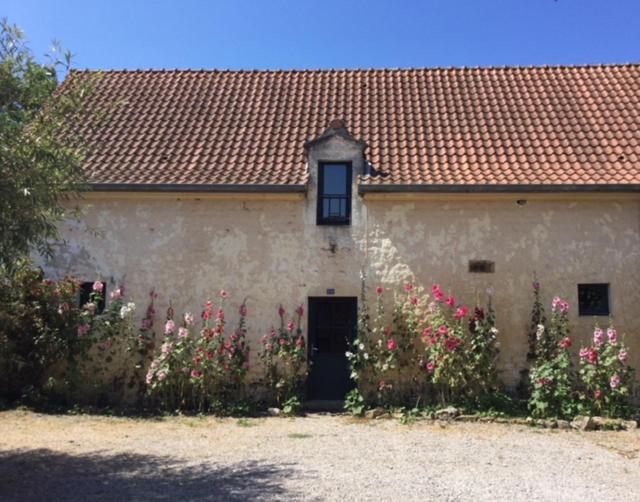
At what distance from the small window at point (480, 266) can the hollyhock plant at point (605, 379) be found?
6.45 feet

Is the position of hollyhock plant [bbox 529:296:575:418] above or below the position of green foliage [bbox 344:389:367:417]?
above

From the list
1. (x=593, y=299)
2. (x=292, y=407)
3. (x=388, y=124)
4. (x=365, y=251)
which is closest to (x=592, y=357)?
(x=593, y=299)

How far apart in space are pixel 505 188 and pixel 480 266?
1.39 m

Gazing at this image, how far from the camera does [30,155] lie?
17.8ft

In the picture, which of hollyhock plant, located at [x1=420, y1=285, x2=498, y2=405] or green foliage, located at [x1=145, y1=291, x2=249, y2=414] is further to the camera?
green foliage, located at [x1=145, y1=291, x2=249, y2=414]

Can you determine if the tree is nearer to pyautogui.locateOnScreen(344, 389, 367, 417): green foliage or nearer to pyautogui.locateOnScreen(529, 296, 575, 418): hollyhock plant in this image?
pyautogui.locateOnScreen(344, 389, 367, 417): green foliage

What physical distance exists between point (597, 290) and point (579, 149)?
2712mm

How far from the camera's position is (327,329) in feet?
33.5

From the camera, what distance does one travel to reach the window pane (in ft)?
34.6

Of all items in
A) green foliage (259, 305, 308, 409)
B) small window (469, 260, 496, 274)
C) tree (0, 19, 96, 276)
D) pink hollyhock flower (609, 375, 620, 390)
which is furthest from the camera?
small window (469, 260, 496, 274)

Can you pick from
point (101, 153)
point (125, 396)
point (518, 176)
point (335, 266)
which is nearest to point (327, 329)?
point (335, 266)

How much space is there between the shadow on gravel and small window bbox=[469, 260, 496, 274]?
5.21m

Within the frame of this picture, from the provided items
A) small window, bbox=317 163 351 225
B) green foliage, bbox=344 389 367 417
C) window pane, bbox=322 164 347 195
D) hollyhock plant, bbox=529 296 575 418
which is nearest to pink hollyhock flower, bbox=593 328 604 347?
hollyhock plant, bbox=529 296 575 418

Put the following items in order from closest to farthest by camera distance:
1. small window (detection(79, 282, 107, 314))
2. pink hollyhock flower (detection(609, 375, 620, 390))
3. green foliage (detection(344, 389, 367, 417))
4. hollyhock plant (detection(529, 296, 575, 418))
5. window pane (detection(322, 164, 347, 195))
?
1. pink hollyhock flower (detection(609, 375, 620, 390))
2. hollyhock plant (detection(529, 296, 575, 418))
3. green foliage (detection(344, 389, 367, 417))
4. small window (detection(79, 282, 107, 314))
5. window pane (detection(322, 164, 347, 195))
